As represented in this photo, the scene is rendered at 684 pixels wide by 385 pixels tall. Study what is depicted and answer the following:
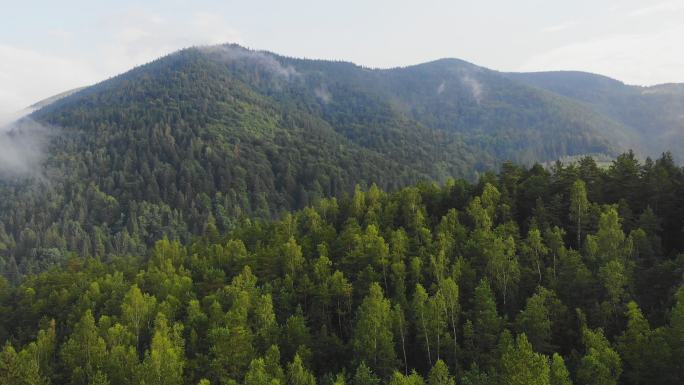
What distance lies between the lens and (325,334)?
80812mm

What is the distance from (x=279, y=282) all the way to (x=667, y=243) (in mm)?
73225

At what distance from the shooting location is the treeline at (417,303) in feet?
215

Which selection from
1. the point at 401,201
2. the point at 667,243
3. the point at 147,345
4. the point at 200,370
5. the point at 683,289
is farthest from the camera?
the point at 401,201

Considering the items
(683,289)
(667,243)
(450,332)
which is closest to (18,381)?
(450,332)

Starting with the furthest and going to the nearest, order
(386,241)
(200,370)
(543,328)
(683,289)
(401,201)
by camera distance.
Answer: (401,201)
(386,241)
(200,370)
(543,328)
(683,289)

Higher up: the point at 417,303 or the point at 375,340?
the point at 417,303

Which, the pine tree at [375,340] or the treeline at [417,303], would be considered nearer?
the treeline at [417,303]

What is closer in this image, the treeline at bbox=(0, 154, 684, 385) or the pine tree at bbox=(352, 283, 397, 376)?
the treeline at bbox=(0, 154, 684, 385)

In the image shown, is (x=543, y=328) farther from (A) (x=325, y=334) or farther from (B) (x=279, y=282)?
(B) (x=279, y=282)

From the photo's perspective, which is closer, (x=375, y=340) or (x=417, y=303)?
(x=375, y=340)

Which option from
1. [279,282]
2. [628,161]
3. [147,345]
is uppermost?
[628,161]

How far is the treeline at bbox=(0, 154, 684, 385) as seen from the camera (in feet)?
215

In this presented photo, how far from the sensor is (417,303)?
2970 inches

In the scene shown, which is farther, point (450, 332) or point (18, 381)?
point (450, 332)
